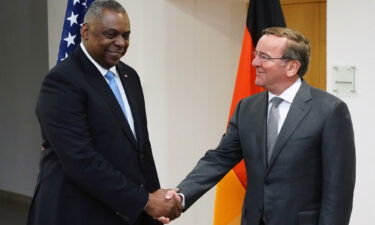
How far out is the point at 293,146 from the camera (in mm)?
2189

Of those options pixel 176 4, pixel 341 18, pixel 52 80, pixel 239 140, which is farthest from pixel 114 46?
pixel 176 4

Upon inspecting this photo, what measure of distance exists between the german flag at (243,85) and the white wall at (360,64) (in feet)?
1.26

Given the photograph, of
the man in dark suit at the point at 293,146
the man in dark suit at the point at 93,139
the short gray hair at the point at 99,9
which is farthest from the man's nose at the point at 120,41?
the man in dark suit at the point at 293,146

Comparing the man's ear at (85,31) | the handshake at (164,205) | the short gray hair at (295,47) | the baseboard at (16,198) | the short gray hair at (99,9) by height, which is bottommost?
the baseboard at (16,198)

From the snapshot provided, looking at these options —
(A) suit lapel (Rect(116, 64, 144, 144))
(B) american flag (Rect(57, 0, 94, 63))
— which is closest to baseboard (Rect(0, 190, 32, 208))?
(B) american flag (Rect(57, 0, 94, 63))

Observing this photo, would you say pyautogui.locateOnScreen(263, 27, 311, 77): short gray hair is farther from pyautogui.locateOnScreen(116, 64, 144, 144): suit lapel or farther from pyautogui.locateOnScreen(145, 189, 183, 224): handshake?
pyautogui.locateOnScreen(145, 189, 183, 224): handshake

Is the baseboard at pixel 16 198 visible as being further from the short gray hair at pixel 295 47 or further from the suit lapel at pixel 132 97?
the short gray hair at pixel 295 47

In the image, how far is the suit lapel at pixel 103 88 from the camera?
229cm

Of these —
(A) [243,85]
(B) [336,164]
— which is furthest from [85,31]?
(A) [243,85]

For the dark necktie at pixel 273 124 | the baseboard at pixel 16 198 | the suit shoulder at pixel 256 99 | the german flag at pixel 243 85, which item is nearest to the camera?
the dark necktie at pixel 273 124

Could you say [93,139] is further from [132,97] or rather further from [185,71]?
[185,71]

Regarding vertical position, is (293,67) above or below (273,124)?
above

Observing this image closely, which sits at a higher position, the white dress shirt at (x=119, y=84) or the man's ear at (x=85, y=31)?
the man's ear at (x=85, y=31)

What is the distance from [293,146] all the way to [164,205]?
658mm
